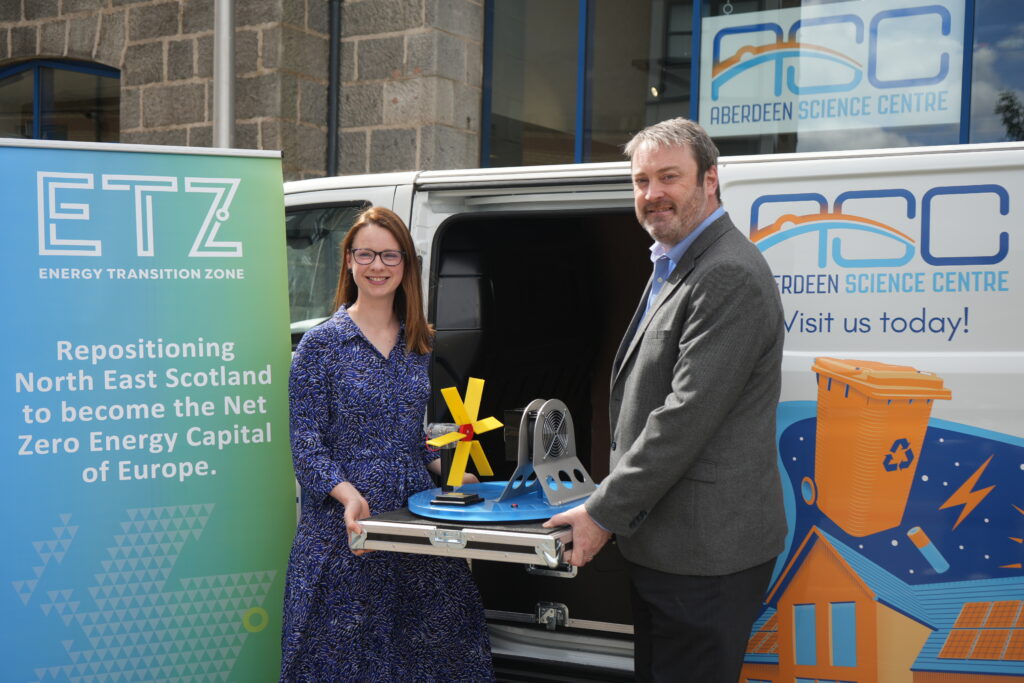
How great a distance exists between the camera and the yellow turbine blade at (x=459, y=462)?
2672 mm

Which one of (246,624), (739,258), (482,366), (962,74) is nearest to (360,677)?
(246,624)

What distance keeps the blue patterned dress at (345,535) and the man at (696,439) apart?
655 millimetres

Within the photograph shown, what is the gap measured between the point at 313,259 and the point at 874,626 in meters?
2.31

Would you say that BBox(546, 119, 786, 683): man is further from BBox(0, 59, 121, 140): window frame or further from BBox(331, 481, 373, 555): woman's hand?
BBox(0, 59, 121, 140): window frame

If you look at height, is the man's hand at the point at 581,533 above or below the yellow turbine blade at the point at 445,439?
below

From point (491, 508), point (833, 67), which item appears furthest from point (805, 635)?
point (833, 67)

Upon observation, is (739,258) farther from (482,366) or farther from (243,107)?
(243,107)

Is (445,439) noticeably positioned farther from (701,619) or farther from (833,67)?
(833,67)

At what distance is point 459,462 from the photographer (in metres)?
2.70

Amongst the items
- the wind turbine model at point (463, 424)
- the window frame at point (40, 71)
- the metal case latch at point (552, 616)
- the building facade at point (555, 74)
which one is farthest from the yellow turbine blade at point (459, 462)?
the window frame at point (40, 71)

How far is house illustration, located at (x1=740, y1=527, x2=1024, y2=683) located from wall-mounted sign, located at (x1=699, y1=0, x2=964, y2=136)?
414 cm

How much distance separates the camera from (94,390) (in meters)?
2.89

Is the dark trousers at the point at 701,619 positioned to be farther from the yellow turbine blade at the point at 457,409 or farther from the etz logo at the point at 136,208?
the etz logo at the point at 136,208

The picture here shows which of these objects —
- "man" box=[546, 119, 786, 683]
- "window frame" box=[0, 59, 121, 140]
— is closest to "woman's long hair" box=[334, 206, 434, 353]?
"man" box=[546, 119, 786, 683]
